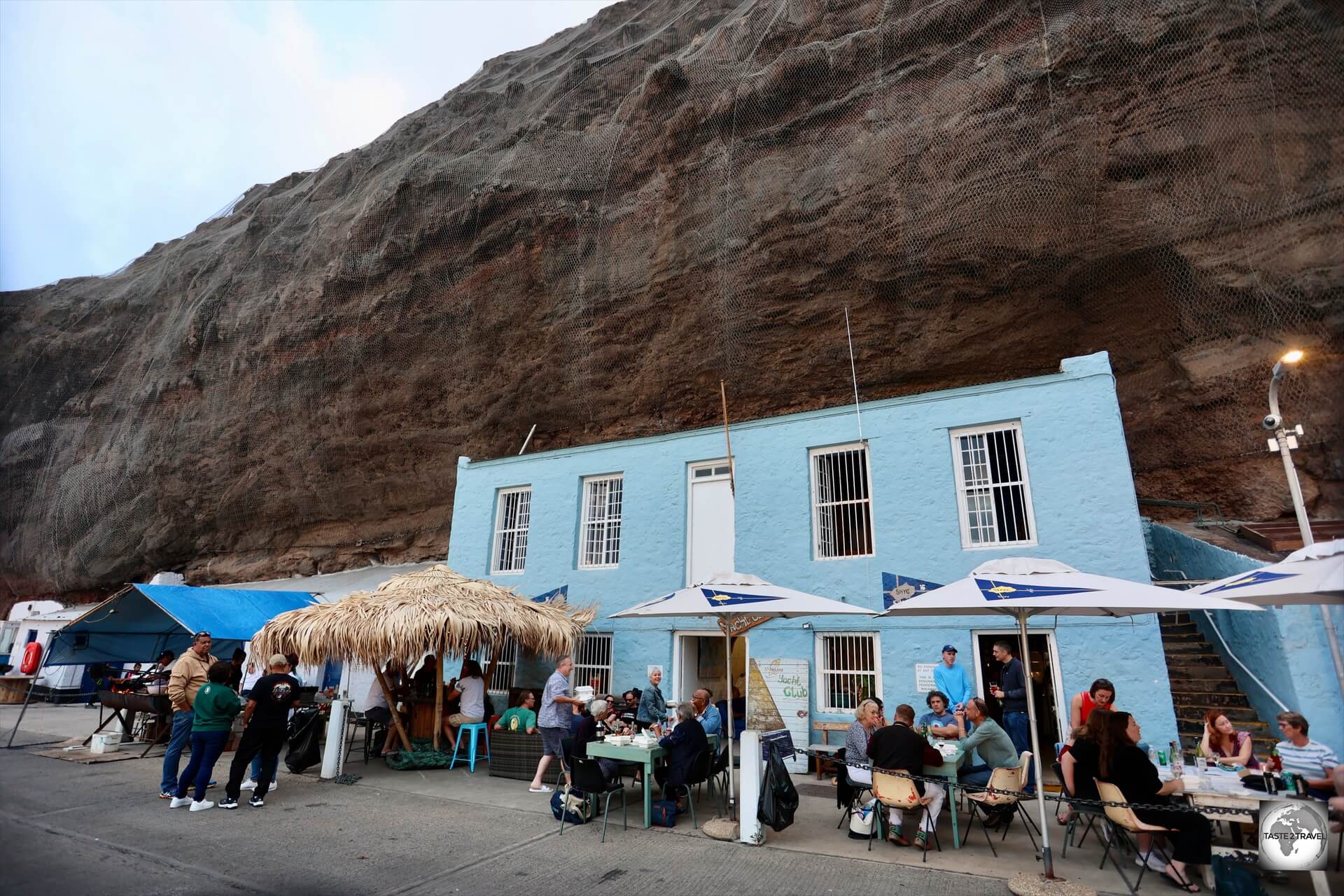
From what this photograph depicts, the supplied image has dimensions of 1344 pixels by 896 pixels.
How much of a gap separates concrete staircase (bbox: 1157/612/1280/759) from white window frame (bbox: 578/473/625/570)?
8488 mm

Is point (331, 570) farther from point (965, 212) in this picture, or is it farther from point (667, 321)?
point (965, 212)

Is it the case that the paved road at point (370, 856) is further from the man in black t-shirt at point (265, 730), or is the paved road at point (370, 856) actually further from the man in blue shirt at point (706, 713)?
the man in blue shirt at point (706, 713)

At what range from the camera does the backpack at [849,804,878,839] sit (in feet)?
21.0

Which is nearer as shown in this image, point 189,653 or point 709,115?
point 189,653

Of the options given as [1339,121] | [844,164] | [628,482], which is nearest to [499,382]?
[628,482]

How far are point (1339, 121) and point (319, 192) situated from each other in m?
29.6

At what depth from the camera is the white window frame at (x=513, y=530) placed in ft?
46.0

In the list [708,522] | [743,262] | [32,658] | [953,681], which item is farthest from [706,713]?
[32,658]

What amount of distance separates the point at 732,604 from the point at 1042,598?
2.87m

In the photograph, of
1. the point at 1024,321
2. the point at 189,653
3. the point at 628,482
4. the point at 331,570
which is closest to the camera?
the point at 189,653

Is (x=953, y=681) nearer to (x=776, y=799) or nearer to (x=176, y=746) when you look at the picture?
(x=776, y=799)

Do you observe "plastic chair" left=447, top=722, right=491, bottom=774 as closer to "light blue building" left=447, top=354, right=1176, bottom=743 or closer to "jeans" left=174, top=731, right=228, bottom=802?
"light blue building" left=447, top=354, right=1176, bottom=743

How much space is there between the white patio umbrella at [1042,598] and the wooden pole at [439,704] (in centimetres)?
717

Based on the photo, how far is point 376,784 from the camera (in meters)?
8.91
